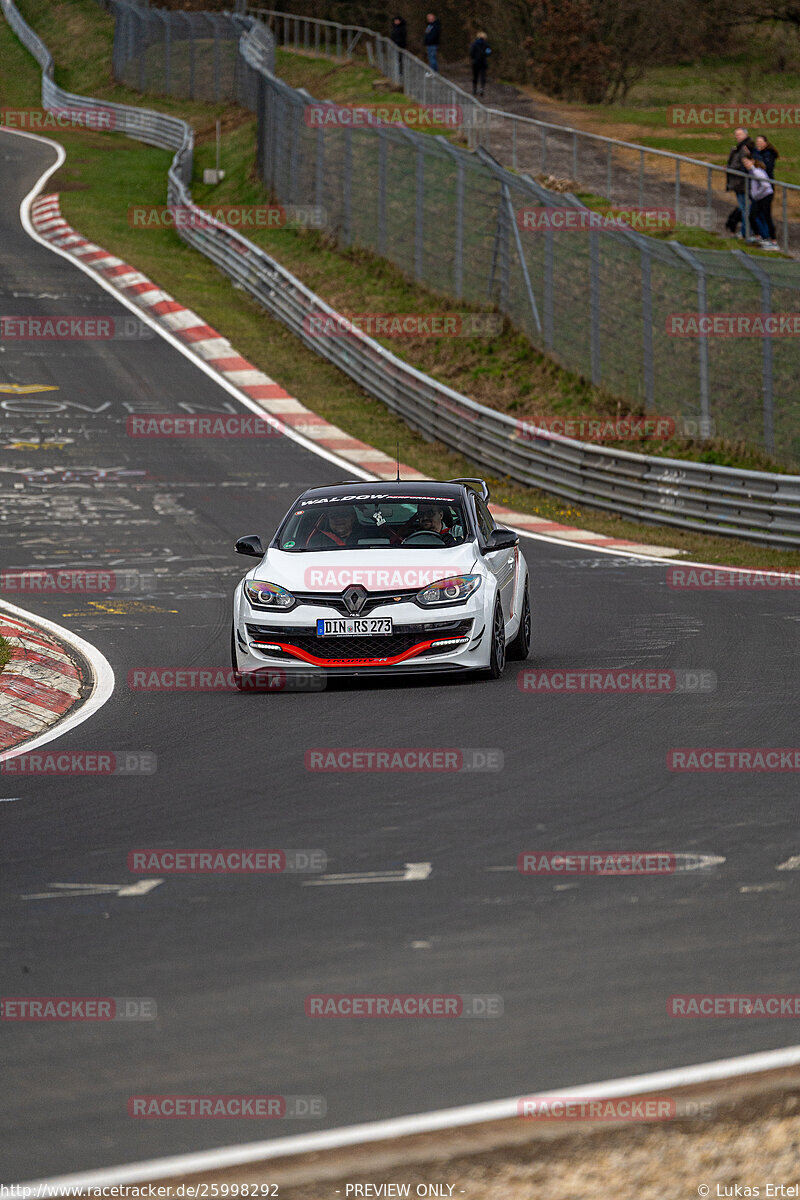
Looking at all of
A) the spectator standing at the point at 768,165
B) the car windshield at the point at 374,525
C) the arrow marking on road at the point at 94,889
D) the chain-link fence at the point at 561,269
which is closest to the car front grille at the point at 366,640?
the car windshield at the point at 374,525

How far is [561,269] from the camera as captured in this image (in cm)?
2712

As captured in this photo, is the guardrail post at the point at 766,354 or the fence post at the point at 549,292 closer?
the guardrail post at the point at 766,354

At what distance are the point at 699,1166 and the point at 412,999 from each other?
1.39m

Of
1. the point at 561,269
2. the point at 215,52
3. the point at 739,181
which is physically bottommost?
the point at 561,269

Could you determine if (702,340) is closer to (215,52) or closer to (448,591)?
(448,591)

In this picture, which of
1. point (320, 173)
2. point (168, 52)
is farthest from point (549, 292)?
point (168, 52)

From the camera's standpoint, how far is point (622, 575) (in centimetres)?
1836

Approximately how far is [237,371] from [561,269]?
24.8 feet

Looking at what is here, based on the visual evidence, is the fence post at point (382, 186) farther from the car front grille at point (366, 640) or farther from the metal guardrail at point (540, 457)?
the car front grille at point (366, 640)

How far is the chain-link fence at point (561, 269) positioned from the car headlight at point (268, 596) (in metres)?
12.2

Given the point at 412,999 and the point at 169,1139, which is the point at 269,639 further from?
the point at 169,1139

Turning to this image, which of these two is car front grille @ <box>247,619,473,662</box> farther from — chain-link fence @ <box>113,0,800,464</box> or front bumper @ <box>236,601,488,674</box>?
chain-link fence @ <box>113,0,800,464</box>

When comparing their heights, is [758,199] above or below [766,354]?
above

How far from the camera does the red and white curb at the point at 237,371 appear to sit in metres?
22.5
